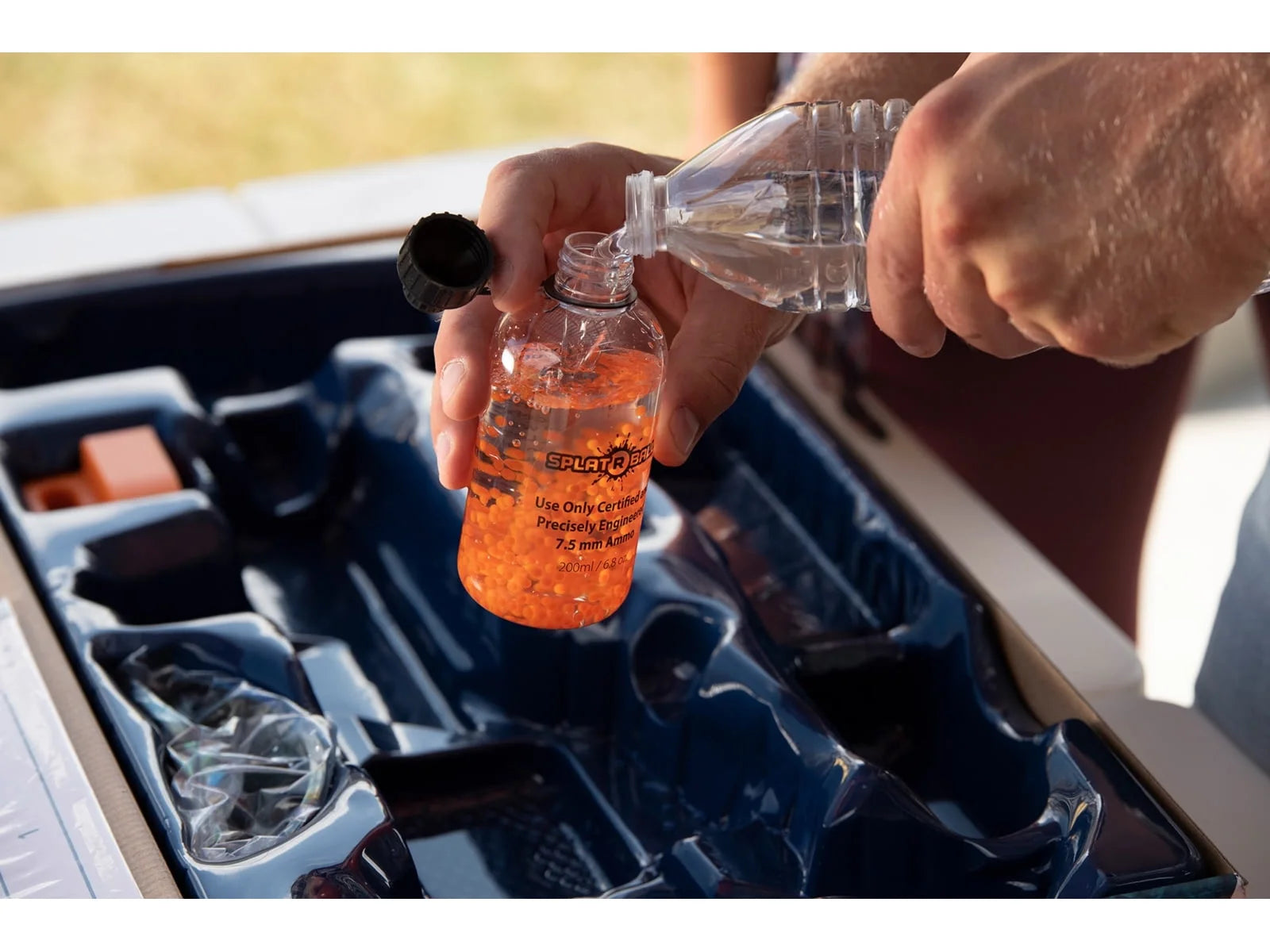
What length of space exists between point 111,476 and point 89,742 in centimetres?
30

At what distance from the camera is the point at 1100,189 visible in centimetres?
64

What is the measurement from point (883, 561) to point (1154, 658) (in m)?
1.28

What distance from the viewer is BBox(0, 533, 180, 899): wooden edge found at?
0.75m

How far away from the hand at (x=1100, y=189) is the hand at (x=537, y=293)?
232mm

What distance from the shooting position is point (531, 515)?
2.58ft

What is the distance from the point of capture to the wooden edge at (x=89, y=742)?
754mm

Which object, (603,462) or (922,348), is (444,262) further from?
(922,348)

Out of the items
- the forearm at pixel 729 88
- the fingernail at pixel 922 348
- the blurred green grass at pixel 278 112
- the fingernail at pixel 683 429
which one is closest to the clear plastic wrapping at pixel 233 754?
the fingernail at pixel 683 429

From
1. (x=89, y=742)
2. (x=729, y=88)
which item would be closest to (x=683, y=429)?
(x=89, y=742)

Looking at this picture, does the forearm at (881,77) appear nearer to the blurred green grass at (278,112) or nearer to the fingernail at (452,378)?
the fingernail at (452,378)

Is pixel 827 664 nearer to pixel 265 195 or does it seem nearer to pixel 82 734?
pixel 82 734

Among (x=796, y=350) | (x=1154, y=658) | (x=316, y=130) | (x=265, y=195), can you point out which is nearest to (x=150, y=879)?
(x=796, y=350)

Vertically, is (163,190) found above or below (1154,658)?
above

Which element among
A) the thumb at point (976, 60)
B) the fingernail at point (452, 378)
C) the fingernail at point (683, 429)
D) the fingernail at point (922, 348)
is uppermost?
the thumb at point (976, 60)
